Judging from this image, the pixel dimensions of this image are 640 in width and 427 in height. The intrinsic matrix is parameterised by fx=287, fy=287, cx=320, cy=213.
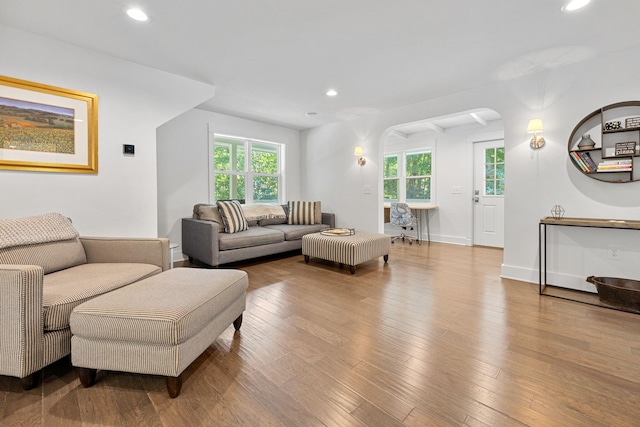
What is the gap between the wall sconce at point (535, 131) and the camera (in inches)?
119

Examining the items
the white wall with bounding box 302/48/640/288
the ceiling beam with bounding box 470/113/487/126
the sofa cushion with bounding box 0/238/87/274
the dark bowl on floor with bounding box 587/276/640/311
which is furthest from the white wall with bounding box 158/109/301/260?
the dark bowl on floor with bounding box 587/276/640/311

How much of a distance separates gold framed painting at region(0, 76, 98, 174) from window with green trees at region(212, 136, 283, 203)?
6.98 ft

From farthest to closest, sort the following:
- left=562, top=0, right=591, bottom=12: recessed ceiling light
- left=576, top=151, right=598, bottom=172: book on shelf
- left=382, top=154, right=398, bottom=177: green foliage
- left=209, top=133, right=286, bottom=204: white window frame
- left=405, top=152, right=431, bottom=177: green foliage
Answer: left=382, top=154, right=398, bottom=177: green foliage < left=405, top=152, right=431, bottom=177: green foliage < left=209, top=133, right=286, bottom=204: white window frame < left=576, top=151, right=598, bottom=172: book on shelf < left=562, top=0, right=591, bottom=12: recessed ceiling light

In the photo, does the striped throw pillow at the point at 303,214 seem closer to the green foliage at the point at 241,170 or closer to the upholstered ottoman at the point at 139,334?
the green foliage at the point at 241,170

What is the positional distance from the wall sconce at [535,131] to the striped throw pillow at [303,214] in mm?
3240

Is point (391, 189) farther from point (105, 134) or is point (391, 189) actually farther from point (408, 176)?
point (105, 134)

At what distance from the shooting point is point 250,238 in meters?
3.93

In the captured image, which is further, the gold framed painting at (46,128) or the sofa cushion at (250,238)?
the sofa cushion at (250,238)

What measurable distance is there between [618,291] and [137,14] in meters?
4.47

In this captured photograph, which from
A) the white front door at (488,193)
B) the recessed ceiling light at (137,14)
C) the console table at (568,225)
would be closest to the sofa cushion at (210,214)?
the recessed ceiling light at (137,14)

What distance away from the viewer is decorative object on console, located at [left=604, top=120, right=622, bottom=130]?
267 centimetres

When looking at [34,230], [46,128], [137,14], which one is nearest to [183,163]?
[46,128]

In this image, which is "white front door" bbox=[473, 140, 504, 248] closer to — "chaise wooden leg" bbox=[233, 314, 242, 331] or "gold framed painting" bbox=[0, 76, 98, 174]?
"chaise wooden leg" bbox=[233, 314, 242, 331]

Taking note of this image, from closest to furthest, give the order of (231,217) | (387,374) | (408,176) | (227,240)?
1. (387,374)
2. (227,240)
3. (231,217)
4. (408,176)
